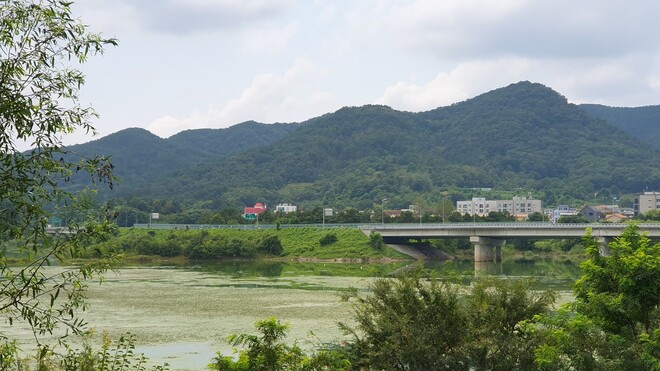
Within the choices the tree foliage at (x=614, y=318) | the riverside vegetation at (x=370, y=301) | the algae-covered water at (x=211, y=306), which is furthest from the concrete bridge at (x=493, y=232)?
the tree foliage at (x=614, y=318)

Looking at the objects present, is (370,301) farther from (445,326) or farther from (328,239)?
(328,239)

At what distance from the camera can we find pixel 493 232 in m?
79.1

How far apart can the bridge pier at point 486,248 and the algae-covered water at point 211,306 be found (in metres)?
16.5

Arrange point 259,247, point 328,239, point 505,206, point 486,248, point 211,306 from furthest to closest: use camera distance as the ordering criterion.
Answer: point 505,206, point 328,239, point 259,247, point 486,248, point 211,306

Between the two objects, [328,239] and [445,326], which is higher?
[445,326]

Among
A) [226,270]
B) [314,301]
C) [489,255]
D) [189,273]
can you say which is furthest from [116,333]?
[489,255]

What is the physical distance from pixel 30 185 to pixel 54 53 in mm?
1488

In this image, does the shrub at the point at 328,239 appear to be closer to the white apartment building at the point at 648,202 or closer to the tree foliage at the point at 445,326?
the tree foliage at the point at 445,326

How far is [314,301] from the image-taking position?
39625 mm

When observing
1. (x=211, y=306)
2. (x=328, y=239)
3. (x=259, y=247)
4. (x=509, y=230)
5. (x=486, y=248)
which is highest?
(x=509, y=230)

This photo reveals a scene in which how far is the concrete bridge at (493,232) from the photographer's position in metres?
73.2

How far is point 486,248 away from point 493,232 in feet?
7.45

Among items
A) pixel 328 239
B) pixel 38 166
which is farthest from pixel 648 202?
pixel 38 166

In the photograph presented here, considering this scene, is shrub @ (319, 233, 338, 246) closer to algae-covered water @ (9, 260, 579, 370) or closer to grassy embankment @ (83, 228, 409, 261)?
grassy embankment @ (83, 228, 409, 261)
